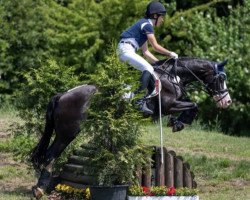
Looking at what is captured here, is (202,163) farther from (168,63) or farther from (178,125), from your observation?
(168,63)

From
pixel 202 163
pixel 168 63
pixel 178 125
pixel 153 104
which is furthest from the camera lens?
pixel 202 163

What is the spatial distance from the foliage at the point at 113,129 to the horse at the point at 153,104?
0.89 m

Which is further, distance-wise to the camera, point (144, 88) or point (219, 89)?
point (219, 89)

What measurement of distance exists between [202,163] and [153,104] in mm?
2673

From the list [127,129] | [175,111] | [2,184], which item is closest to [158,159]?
[127,129]

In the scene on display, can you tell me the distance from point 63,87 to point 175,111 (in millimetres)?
1861

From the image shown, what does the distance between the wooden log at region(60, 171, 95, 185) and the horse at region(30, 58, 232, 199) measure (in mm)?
365

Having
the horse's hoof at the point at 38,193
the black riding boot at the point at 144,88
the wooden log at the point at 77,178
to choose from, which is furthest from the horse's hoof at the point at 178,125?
the horse's hoof at the point at 38,193

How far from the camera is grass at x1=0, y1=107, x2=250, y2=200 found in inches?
515

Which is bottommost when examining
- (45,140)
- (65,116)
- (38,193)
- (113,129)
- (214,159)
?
(214,159)

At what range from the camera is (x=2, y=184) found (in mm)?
13758

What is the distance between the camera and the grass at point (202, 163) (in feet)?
42.9

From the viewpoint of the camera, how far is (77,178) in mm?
12281

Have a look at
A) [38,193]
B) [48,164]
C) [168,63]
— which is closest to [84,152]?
[48,164]
